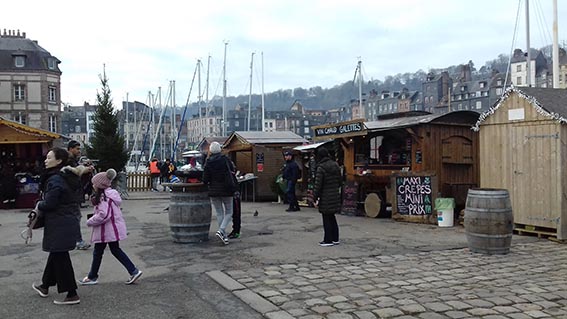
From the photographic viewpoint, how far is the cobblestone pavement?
574cm

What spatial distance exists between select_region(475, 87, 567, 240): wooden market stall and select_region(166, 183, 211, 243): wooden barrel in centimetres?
589

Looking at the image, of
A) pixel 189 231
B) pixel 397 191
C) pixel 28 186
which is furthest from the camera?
pixel 28 186

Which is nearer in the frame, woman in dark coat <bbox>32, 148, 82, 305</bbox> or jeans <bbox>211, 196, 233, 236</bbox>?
woman in dark coat <bbox>32, 148, 82, 305</bbox>

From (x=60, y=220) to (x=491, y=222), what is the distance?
6.27 meters

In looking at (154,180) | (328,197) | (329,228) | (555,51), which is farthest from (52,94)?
(329,228)

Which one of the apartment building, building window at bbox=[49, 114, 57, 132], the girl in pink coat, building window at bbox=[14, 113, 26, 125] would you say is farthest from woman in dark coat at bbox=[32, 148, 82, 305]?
building window at bbox=[49, 114, 57, 132]

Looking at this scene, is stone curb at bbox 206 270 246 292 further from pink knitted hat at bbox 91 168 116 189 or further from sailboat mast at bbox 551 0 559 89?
sailboat mast at bbox 551 0 559 89

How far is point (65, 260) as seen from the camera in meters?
6.27

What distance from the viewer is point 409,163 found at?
14.5m

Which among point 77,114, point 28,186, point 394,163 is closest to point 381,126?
point 394,163

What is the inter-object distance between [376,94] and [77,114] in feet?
224

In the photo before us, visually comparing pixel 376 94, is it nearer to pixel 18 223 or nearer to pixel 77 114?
pixel 77 114

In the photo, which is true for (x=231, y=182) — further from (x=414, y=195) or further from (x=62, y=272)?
(x=414, y=195)

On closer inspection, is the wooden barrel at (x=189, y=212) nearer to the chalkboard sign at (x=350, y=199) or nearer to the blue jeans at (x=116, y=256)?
the blue jeans at (x=116, y=256)
